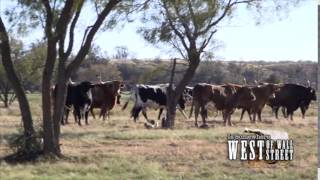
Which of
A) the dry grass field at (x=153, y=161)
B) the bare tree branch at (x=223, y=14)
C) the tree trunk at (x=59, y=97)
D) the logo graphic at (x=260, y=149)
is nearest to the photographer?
the dry grass field at (x=153, y=161)

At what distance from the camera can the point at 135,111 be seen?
3077cm

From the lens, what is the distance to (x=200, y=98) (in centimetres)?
2873

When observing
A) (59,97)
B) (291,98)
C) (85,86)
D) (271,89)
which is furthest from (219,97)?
(59,97)

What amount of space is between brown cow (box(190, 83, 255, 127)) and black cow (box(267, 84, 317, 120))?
4.43m

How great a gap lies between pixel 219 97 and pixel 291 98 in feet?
23.4

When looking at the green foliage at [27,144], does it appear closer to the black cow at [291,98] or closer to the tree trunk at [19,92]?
the tree trunk at [19,92]

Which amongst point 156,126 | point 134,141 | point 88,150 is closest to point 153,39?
point 156,126

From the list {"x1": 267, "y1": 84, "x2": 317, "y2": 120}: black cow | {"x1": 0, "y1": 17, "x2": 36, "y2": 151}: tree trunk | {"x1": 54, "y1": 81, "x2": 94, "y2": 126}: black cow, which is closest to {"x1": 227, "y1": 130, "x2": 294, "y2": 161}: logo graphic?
{"x1": 0, "y1": 17, "x2": 36, "y2": 151}: tree trunk

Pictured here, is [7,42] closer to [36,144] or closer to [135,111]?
[36,144]

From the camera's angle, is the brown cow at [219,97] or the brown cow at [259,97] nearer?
the brown cow at [219,97]

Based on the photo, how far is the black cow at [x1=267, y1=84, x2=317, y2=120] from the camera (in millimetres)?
34625

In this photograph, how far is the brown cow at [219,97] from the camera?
2872 cm

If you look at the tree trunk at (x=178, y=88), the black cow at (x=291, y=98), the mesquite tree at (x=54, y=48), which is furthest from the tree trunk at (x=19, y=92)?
the black cow at (x=291, y=98)

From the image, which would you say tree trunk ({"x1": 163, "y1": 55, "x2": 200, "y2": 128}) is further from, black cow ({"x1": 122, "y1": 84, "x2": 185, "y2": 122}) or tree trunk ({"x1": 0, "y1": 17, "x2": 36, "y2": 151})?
tree trunk ({"x1": 0, "y1": 17, "x2": 36, "y2": 151})
